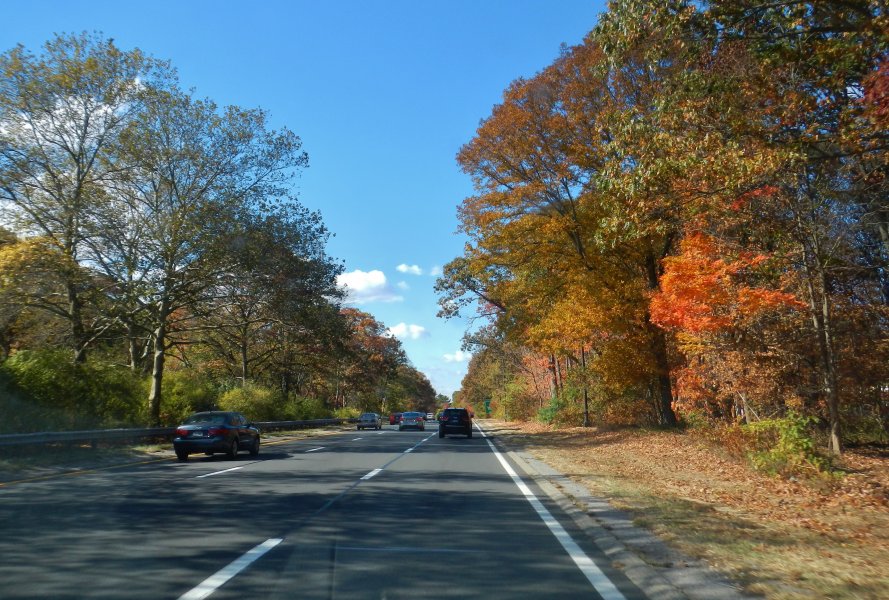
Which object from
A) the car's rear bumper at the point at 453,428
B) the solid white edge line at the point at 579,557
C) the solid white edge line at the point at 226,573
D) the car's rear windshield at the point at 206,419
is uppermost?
the car's rear windshield at the point at 206,419

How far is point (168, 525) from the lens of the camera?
878 cm

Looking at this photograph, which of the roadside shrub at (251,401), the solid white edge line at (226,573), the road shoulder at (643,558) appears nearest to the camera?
the solid white edge line at (226,573)

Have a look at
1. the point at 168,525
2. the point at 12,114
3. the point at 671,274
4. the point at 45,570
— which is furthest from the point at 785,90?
the point at 12,114

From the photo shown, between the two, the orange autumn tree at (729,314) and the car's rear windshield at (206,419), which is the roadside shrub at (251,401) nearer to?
the car's rear windshield at (206,419)

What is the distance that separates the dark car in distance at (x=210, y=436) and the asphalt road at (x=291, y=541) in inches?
219

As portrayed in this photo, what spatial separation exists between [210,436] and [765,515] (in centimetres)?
1579

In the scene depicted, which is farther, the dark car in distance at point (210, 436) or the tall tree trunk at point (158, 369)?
the tall tree trunk at point (158, 369)

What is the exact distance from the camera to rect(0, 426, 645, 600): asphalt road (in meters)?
6.05

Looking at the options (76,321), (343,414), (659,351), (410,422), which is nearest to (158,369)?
(76,321)

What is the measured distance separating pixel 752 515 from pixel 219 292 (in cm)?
2613

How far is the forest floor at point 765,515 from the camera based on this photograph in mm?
6062

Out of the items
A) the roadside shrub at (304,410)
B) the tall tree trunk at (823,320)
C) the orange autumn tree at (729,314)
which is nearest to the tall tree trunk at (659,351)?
the orange autumn tree at (729,314)

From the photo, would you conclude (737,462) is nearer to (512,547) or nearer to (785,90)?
(785,90)

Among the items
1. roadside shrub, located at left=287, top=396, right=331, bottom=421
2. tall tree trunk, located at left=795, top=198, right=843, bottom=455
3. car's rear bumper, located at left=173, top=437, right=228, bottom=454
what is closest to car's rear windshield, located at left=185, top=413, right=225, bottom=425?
car's rear bumper, located at left=173, top=437, right=228, bottom=454
